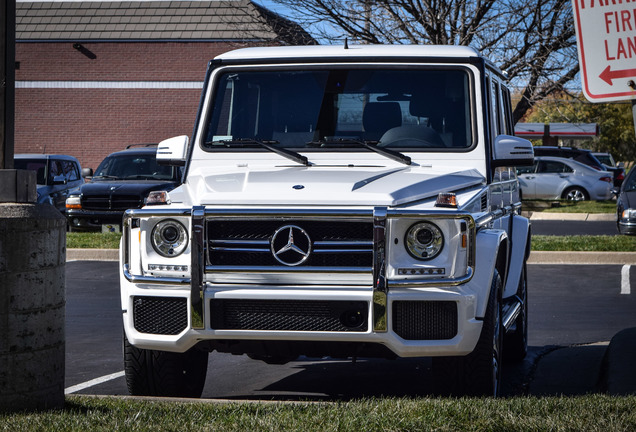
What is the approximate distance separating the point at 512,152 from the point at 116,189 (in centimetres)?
1304

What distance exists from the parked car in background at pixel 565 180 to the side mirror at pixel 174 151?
85.2 feet

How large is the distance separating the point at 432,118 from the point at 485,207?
857 mm

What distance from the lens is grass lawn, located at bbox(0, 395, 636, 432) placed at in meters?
4.61

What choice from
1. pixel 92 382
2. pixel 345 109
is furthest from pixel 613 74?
pixel 92 382

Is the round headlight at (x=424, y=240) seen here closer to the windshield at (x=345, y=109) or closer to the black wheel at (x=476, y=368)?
the black wheel at (x=476, y=368)

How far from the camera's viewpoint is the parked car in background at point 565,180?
3167 centimetres

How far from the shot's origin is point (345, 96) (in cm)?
667

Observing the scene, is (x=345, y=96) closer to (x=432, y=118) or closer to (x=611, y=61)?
(x=432, y=118)

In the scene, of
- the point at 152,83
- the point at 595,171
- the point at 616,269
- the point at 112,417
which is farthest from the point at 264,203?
the point at 152,83

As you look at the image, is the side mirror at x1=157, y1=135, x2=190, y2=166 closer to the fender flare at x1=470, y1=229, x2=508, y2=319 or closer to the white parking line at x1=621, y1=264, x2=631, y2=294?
the fender flare at x1=470, y1=229, x2=508, y2=319

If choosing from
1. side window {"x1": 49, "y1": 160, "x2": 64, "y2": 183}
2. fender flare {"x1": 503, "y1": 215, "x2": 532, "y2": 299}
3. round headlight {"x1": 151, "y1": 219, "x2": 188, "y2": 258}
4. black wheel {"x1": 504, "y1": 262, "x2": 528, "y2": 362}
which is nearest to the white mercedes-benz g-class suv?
round headlight {"x1": 151, "y1": 219, "x2": 188, "y2": 258}

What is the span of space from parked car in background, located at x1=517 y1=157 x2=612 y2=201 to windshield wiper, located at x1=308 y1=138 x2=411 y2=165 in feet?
85.1

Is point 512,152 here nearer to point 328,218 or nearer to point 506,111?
point 328,218

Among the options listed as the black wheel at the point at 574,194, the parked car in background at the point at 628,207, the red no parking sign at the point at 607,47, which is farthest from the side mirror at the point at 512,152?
the black wheel at the point at 574,194
